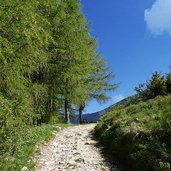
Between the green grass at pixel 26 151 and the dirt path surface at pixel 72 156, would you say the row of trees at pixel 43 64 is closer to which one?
the green grass at pixel 26 151

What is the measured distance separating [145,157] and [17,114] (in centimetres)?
447

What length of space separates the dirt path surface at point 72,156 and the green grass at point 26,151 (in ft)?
1.15

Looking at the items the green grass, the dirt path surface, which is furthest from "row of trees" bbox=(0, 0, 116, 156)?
the dirt path surface

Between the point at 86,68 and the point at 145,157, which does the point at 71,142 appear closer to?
the point at 145,157

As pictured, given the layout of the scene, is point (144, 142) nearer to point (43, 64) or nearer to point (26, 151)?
point (26, 151)

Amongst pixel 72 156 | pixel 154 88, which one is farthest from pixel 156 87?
pixel 72 156

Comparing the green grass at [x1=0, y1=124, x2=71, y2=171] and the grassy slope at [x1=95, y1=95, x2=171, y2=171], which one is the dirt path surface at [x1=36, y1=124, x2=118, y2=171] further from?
the grassy slope at [x1=95, y1=95, x2=171, y2=171]

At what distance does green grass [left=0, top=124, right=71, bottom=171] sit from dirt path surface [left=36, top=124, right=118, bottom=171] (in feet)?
1.15

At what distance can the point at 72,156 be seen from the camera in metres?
13.8

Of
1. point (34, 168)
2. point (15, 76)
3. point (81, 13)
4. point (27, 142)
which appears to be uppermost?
point (81, 13)

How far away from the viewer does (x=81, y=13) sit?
28.8m

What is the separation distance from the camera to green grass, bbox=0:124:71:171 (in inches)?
460

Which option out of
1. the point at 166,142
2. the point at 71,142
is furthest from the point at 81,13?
the point at 166,142

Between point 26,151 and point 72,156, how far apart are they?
1814 mm
